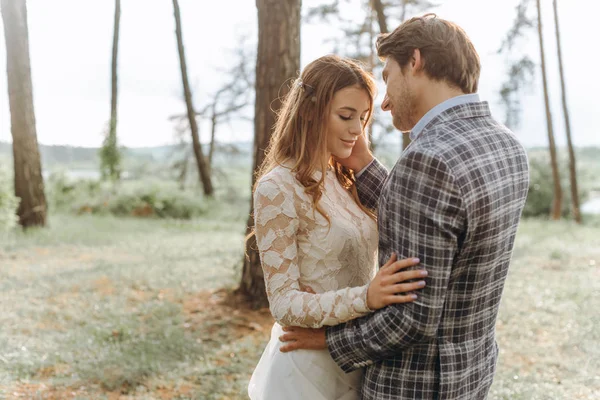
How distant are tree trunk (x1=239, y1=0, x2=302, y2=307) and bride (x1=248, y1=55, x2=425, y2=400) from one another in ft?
10.0

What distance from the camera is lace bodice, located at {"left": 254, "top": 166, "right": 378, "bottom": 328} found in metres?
1.99

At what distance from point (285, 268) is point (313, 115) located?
2.11 feet

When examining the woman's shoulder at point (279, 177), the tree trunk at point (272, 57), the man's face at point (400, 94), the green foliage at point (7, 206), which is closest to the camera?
the man's face at point (400, 94)

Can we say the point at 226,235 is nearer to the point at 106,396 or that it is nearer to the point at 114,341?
the point at 114,341

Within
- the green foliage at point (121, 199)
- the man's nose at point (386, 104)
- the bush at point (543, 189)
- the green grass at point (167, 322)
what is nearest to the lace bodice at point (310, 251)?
the man's nose at point (386, 104)

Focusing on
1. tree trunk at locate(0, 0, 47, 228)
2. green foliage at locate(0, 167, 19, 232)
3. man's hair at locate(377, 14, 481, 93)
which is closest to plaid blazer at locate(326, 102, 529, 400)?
man's hair at locate(377, 14, 481, 93)

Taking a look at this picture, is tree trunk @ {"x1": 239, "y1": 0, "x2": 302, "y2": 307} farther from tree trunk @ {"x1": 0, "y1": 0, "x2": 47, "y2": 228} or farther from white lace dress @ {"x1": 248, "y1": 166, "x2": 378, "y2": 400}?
tree trunk @ {"x1": 0, "y1": 0, "x2": 47, "y2": 228}

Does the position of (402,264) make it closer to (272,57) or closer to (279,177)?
(279,177)

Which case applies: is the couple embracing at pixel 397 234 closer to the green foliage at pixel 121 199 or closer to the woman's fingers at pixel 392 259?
the woman's fingers at pixel 392 259

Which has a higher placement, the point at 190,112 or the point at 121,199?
the point at 190,112

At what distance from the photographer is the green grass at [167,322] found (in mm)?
4360

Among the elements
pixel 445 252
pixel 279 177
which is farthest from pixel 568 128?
pixel 445 252

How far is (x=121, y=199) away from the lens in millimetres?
15164

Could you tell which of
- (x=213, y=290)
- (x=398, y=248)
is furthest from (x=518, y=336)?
(x=398, y=248)
